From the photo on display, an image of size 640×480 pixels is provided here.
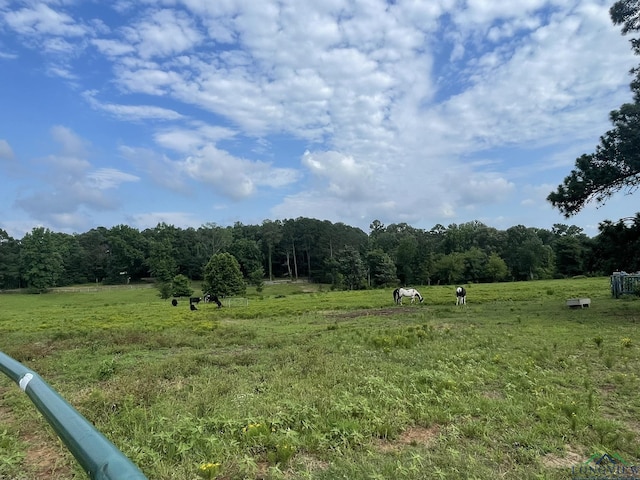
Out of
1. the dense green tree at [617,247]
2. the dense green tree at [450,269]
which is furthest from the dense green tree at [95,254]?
the dense green tree at [617,247]


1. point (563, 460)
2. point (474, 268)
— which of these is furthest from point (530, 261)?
point (563, 460)

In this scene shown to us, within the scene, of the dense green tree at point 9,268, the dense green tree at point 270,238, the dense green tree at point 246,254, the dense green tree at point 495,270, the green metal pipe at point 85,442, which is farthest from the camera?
the dense green tree at point 270,238

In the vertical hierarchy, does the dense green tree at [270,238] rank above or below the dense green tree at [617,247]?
above

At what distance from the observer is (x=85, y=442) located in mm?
1505

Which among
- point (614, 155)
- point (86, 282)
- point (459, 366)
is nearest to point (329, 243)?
point (86, 282)

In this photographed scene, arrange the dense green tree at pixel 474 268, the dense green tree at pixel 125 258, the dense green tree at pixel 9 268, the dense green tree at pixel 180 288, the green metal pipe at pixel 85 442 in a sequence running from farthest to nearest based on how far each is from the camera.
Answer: the dense green tree at pixel 125 258, the dense green tree at pixel 9 268, the dense green tree at pixel 474 268, the dense green tree at pixel 180 288, the green metal pipe at pixel 85 442

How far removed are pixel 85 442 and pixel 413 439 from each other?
4.20m

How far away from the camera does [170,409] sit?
5.73 metres

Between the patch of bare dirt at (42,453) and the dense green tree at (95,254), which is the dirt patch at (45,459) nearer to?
the patch of bare dirt at (42,453)

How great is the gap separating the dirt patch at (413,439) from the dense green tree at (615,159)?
15.3m

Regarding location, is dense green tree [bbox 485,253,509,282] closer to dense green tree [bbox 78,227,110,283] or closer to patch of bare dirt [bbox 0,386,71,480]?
patch of bare dirt [bbox 0,386,71,480]

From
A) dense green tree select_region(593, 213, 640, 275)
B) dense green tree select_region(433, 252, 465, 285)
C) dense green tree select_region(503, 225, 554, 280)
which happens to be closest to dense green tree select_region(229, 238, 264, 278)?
Result: dense green tree select_region(433, 252, 465, 285)

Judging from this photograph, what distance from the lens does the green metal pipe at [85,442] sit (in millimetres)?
1312

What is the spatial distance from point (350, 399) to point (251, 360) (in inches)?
166
